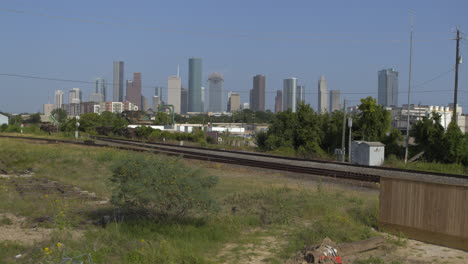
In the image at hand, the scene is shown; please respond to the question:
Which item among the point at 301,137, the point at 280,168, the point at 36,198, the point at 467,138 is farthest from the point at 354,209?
the point at 301,137

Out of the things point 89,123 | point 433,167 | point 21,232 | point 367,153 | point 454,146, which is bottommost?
point 21,232

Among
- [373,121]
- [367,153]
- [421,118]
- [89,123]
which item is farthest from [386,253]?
[89,123]

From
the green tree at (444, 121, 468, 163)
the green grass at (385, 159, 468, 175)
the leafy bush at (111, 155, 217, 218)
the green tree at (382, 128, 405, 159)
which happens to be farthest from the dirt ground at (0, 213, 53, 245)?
Result: the green tree at (382, 128, 405, 159)

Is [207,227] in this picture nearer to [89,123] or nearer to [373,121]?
[373,121]

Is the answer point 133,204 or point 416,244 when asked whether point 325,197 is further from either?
point 133,204

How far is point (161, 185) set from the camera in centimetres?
1126

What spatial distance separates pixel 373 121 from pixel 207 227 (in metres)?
29.6

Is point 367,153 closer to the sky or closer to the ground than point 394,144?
closer to the ground

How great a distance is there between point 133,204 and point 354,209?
656 centimetres

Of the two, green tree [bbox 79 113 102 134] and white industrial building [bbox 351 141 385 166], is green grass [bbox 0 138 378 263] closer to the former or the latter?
white industrial building [bbox 351 141 385 166]

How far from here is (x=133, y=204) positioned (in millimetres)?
11836

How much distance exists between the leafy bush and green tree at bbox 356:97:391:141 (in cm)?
2916

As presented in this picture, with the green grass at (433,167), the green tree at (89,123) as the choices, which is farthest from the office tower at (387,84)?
the green grass at (433,167)

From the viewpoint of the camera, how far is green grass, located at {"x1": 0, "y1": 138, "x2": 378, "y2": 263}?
31.6 feet
